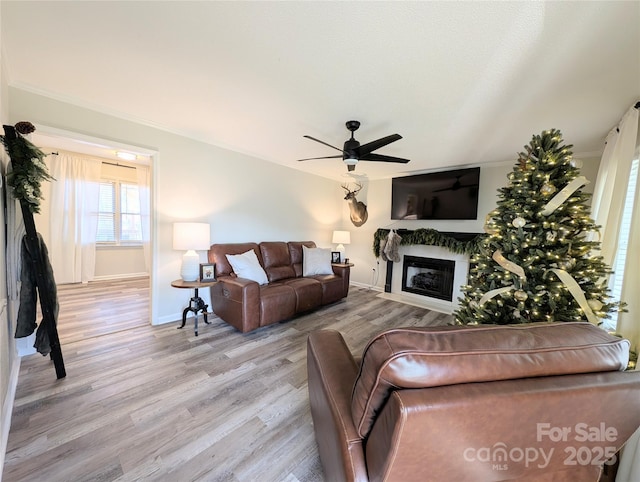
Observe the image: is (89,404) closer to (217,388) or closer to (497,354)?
(217,388)

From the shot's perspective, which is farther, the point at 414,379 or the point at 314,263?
the point at 314,263

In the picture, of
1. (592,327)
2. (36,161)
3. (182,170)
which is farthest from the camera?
(182,170)

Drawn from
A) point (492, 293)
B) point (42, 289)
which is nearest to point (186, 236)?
point (42, 289)

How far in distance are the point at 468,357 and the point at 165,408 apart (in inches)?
77.3

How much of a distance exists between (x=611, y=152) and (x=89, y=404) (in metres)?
4.99

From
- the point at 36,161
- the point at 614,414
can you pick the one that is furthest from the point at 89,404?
the point at 614,414

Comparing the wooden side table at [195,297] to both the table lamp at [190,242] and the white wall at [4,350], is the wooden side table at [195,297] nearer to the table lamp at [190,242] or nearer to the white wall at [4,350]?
the table lamp at [190,242]

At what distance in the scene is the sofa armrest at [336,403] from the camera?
744 mm

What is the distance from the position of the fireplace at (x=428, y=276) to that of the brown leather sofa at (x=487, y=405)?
3601 mm

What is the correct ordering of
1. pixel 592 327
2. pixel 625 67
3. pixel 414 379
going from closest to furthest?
pixel 414 379, pixel 592 327, pixel 625 67

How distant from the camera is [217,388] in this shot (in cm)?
187

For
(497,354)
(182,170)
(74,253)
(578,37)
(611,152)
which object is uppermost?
(578,37)

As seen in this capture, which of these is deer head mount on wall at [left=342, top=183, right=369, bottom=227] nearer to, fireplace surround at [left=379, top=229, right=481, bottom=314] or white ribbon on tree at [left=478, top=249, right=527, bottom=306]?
fireplace surround at [left=379, top=229, right=481, bottom=314]

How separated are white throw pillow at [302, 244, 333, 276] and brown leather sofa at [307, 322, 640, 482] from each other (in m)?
3.14
